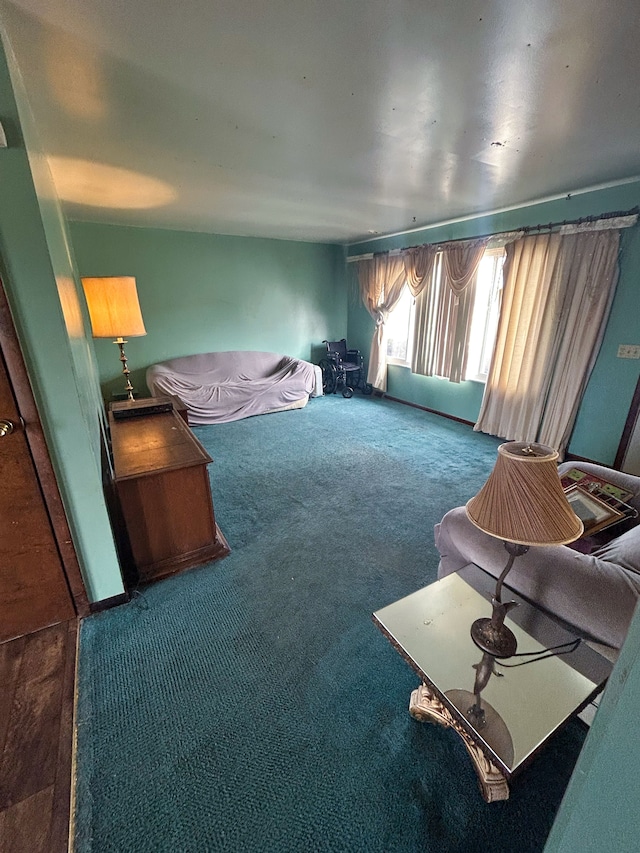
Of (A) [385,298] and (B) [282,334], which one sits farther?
(B) [282,334]

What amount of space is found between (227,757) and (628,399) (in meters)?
3.63

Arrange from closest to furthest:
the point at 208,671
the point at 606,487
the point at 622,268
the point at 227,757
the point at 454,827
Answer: the point at 454,827, the point at 227,757, the point at 208,671, the point at 606,487, the point at 622,268

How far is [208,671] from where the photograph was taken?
1.44m

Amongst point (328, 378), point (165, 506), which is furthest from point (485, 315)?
point (165, 506)

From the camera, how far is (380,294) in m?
5.17

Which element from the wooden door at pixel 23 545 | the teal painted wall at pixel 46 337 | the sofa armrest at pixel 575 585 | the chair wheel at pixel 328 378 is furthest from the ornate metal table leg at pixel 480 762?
the chair wheel at pixel 328 378

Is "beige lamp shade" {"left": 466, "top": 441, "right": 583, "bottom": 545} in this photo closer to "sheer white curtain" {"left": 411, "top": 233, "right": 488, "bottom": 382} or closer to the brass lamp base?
the brass lamp base

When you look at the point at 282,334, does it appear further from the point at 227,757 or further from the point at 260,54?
the point at 227,757

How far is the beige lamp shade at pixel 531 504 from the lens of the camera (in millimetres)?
814

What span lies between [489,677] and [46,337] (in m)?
1.90

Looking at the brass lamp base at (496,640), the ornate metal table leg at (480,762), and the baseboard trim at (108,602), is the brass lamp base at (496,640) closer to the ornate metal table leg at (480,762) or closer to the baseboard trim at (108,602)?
the ornate metal table leg at (480,762)

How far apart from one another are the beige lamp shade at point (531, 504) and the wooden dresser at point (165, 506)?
1.55 m

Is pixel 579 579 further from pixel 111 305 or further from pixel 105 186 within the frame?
pixel 105 186

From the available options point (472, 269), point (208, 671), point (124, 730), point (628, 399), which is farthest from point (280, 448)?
point (628, 399)
